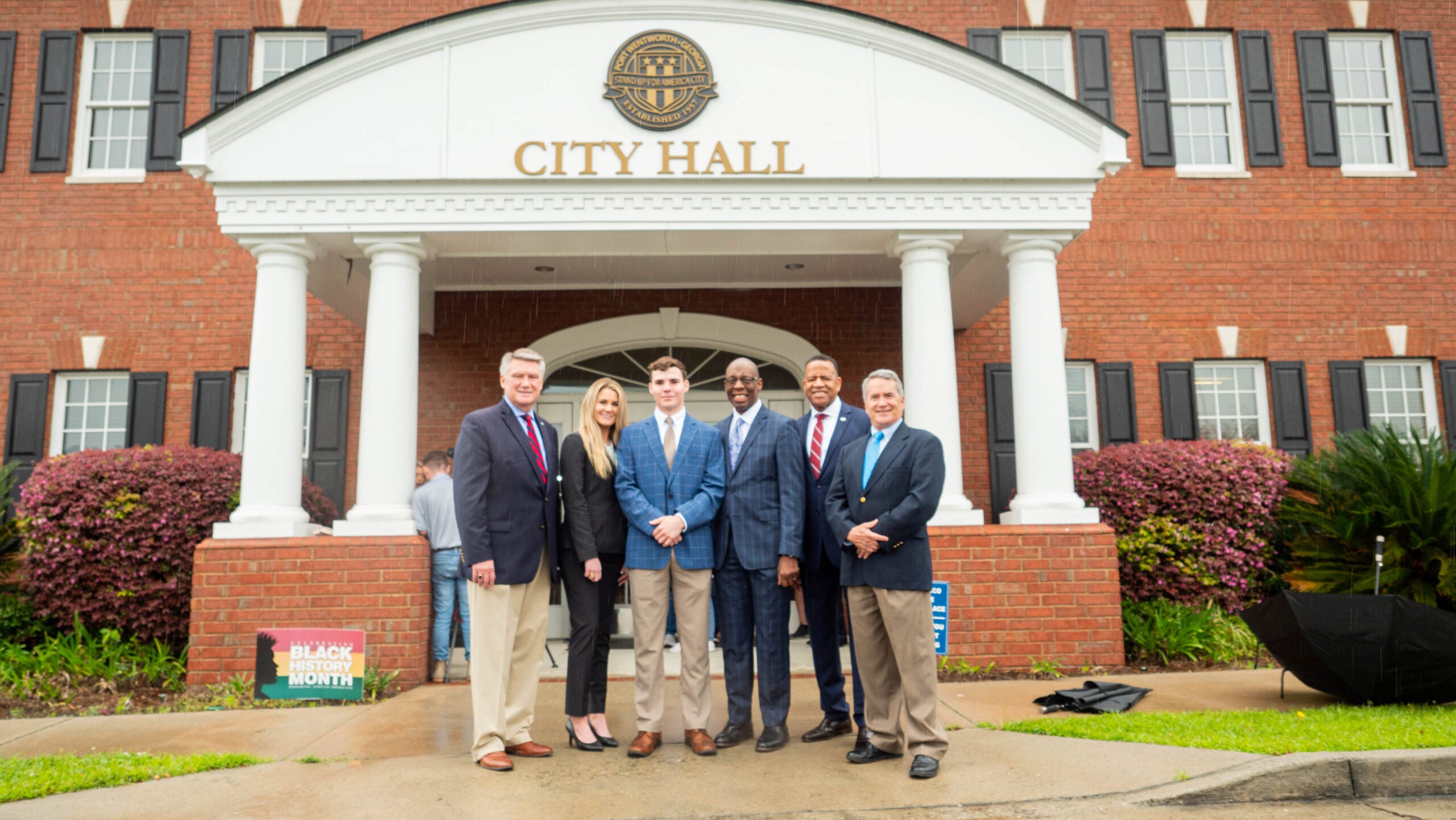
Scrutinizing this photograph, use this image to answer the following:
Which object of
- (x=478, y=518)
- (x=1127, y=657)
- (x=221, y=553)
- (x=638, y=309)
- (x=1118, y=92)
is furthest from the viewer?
(x=1118, y=92)

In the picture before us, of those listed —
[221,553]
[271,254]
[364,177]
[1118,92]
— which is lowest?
[221,553]

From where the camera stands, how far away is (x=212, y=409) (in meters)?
11.1

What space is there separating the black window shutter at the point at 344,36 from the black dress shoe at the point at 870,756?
1045 centimetres

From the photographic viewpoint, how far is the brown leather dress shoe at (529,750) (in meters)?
5.16

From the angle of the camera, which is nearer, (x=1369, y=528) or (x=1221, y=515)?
(x=1369, y=528)

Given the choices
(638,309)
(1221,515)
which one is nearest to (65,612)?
(638,309)

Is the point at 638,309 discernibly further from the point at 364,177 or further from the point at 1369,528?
the point at 1369,528

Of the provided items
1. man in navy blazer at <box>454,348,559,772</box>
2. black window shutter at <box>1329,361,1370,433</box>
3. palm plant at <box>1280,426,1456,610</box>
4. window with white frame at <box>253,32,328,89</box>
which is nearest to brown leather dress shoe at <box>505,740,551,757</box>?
man in navy blazer at <box>454,348,559,772</box>

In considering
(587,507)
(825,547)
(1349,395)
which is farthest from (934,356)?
(1349,395)

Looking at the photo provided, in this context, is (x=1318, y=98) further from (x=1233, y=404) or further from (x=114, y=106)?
(x=114, y=106)

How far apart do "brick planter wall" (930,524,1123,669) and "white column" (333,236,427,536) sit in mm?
4065

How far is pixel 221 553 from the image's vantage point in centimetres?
752

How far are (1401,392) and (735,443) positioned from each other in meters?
10.0

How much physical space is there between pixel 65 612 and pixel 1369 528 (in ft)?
34.3
